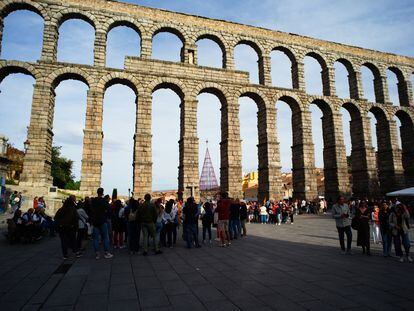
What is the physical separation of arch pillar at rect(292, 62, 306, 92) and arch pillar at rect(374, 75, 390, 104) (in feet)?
35.7

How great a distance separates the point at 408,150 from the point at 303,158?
53.2 feet

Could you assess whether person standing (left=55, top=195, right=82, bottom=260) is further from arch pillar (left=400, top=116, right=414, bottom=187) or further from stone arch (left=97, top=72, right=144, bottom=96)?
arch pillar (left=400, top=116, right=414, bottom=187)

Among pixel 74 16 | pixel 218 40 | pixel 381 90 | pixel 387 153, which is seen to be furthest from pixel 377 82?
pixel 74 16

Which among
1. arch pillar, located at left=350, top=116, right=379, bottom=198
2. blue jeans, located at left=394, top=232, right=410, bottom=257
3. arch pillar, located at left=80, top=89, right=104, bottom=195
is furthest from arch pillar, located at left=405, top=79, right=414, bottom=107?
arch pillar, located at left=80, top=89, right=104, bottom=195

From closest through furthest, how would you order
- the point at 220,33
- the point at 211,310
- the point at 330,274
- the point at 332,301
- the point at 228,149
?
the point at 211,310
the point at 332,301
the point at 330,274
the point at 228,149
the point at 220,33

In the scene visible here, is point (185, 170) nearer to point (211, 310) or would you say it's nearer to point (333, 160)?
point (333, 160)

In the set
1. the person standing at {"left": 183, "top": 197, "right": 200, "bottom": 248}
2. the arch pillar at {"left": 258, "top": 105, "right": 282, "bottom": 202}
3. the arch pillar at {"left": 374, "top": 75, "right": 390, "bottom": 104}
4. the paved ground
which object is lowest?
the paved ground

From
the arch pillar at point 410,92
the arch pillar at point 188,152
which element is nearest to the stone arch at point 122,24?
the arch pillar at point 188,152

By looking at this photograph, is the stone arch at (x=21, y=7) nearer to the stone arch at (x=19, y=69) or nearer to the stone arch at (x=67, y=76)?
the stone arch at (x=19, y=69)

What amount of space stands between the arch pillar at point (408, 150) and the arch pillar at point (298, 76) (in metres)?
15.3

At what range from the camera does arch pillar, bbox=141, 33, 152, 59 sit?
25844 millimetres

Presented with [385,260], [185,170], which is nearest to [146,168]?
[185,170]

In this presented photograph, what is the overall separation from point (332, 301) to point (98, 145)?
21393 mm

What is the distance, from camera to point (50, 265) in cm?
771
